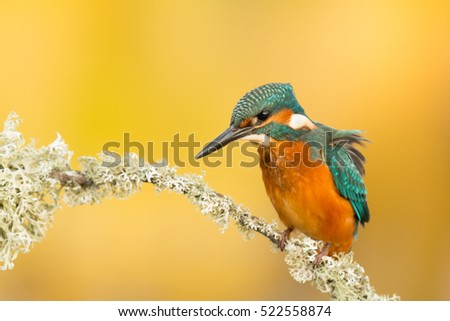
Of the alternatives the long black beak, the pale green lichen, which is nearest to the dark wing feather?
the long black beak

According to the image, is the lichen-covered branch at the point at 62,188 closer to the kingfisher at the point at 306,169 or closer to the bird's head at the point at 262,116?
the bird's head at the point at 262,116

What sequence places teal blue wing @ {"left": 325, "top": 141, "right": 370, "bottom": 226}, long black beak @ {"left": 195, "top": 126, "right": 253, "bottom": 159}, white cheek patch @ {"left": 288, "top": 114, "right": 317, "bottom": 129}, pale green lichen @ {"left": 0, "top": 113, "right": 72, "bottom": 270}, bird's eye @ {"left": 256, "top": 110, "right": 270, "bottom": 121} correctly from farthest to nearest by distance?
teal blue wing @ {"left": 325, "top": 141, "right": 370, "bottom": 226}, white cheek patch @ {"left": 288, "top": 114, "right": 317, "bottom": 129}, bird's eye @ {"left": 256, "top": 110, "right": 270, "bottom": 121}, long black beak @ {"left": 195, "top": 126, "right": 253, "bottom": 159}, pale green lichen @ {"left": 0, "top": 113, "right": 72, "bottom": 270}

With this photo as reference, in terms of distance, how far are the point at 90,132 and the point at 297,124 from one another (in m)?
1.25

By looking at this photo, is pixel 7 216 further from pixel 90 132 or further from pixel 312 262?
pixel 90 132

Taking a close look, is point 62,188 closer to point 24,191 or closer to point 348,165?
point 24,191

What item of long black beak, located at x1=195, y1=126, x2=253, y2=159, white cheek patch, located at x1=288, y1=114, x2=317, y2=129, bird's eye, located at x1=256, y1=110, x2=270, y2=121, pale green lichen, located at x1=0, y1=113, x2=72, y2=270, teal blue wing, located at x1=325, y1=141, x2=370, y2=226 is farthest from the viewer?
teal blue wing, located at x1=325, y1=141, x2=370, y2=226

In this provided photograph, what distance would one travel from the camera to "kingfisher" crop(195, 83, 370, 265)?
7.57ft

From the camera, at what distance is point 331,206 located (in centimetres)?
253

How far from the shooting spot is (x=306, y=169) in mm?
A: 2467

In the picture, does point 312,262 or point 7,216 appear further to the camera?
point 312,262

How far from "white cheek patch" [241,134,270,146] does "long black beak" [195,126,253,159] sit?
0.06ft

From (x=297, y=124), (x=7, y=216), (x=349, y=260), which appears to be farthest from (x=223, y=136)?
(x=7, y=216)

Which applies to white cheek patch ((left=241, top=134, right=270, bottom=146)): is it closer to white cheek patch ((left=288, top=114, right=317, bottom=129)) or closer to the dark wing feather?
white cheek patch ((left=288, top=114, right=317, bottom=129))

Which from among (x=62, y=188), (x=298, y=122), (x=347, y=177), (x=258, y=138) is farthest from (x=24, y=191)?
(x=347, y=177)
